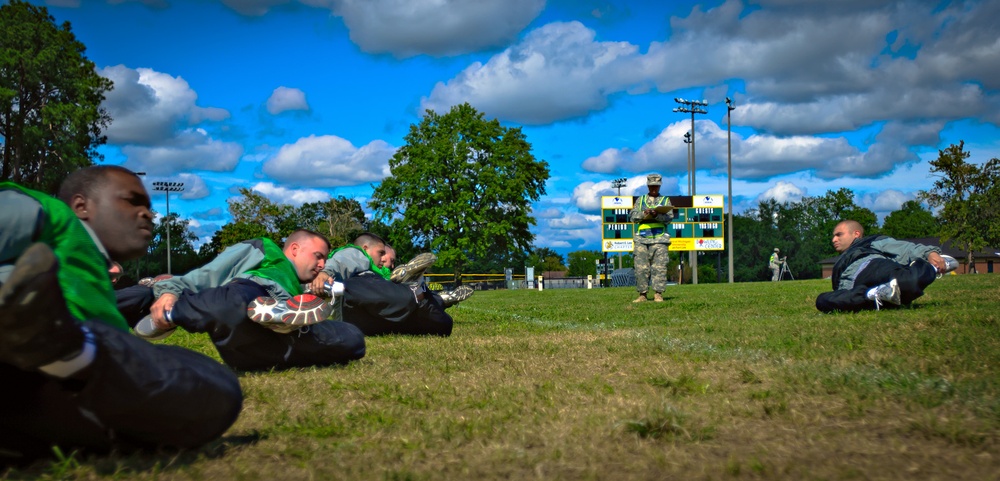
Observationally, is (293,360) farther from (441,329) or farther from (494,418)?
(441,329)

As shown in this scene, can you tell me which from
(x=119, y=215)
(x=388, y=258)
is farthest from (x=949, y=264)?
(x=119, y=215)

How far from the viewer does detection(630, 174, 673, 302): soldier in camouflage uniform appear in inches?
587

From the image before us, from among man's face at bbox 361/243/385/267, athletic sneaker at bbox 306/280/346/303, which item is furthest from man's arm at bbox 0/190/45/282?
man's face at bbox 361/243/385/267

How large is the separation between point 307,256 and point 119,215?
2.70 meters

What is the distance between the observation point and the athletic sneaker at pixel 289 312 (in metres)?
4.75

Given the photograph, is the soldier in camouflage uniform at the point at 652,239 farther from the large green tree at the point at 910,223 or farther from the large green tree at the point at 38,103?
the large green tree at the point at 910,223

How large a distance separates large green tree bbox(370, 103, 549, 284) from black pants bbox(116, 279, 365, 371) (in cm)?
4088

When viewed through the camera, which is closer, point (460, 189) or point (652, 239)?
point (652, 239)

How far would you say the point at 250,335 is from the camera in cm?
532

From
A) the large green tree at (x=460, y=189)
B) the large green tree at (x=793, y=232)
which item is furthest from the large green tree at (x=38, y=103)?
the large green tree at (x=793, y=232)

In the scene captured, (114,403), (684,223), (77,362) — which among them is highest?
(684,223)

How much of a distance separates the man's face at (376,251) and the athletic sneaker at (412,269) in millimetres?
600

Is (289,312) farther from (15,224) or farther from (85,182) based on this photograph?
(15,224)

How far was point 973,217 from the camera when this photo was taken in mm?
46812
